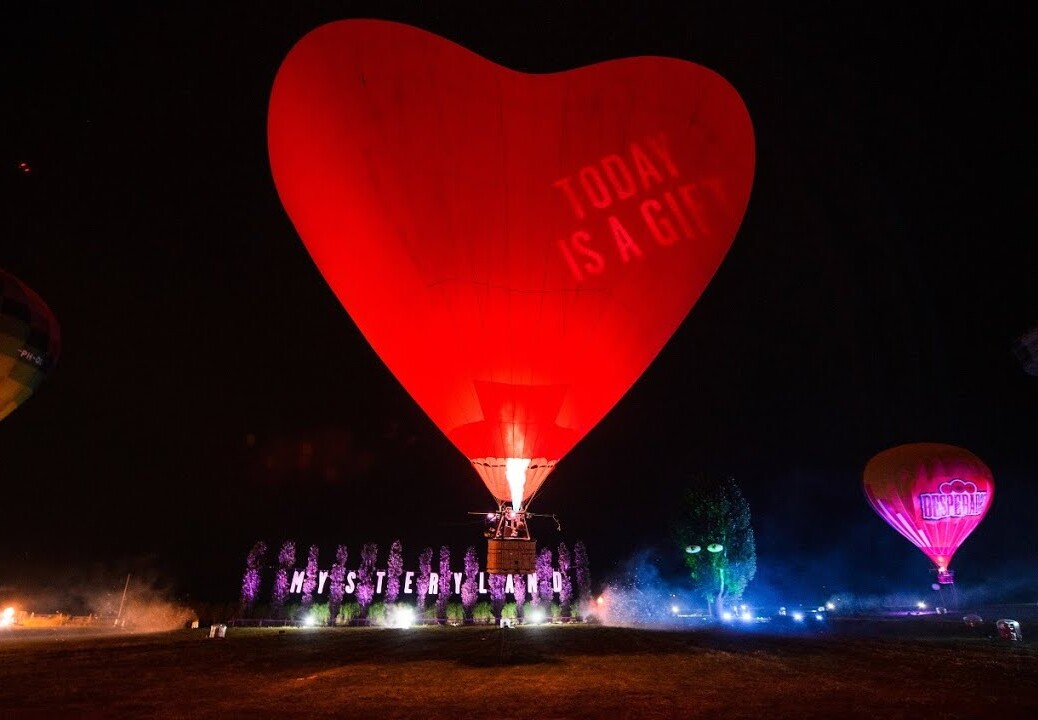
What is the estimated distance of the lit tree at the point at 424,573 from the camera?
182ft

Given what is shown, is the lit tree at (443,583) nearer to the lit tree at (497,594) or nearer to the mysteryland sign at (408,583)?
the mysteryland sign at (408,583)

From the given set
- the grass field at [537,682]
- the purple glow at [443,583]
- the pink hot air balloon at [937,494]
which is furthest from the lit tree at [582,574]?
the grass field at [537,682]

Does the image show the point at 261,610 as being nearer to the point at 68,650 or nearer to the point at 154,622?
the point at 154,622

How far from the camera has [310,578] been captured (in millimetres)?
54188

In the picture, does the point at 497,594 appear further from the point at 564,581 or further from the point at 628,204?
the point at 628,204

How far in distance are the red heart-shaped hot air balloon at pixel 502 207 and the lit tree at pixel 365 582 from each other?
166 feet

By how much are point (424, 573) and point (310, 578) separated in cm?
985

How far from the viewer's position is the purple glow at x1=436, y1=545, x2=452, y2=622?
55.5 m

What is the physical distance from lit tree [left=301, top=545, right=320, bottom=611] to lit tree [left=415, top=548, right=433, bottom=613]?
29.2 ft

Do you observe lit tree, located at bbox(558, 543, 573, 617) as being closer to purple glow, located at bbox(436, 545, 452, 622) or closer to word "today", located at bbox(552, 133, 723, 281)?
purple glow, located at bbox(436, 545, 452, 622)

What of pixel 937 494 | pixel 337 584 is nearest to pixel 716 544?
pixel 937 494

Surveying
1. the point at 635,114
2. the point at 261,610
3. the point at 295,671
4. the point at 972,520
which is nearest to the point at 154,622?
the point at 261,610

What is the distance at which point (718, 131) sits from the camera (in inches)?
362

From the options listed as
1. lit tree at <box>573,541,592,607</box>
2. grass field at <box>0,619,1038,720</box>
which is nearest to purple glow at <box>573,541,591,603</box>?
lit tree at <box>573,541,592,607</box>
